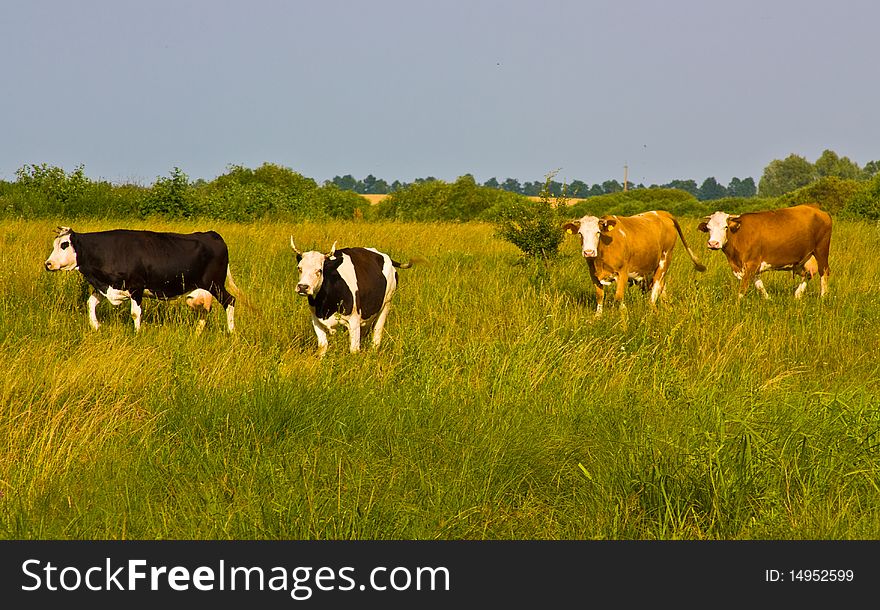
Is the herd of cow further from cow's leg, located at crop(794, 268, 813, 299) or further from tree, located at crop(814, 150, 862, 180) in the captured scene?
tree, located at crop(814, 150, 862, 180)

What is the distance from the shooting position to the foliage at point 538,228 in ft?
46.7

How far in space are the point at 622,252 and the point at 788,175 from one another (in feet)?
346

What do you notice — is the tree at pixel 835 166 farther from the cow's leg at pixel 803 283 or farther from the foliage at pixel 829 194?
the cow's leg at pixel 803 283

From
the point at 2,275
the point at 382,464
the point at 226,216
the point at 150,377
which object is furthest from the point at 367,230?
the point at 382,464

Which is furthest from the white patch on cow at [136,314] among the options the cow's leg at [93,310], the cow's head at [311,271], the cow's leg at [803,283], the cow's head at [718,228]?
the cow's leg at [803,283]

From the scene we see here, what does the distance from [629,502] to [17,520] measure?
3020 mm

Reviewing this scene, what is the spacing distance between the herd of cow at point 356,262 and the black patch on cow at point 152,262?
0.01m

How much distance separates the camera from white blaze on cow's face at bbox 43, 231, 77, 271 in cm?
920

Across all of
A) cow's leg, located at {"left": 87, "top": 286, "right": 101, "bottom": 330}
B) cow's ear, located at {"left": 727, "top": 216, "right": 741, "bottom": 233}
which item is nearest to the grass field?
cow's leg, located at {"left": 87, "top": 286, "right": 101, "bottom": 330}

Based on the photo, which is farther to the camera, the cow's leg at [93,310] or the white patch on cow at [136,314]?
the white patch on cow at [136,314]

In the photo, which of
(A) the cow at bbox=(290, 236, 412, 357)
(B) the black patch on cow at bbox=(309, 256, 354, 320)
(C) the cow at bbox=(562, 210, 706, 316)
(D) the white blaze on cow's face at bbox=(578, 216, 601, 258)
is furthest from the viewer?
(C) the cow at bbox=(562, 210, 706, 316)

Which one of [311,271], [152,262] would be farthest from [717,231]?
[152,262]

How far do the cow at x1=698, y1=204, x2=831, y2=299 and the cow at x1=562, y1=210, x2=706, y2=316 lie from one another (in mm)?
857

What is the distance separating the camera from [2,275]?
10844mm
